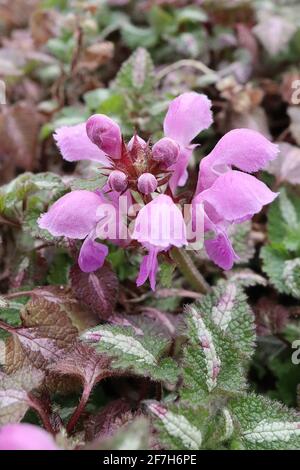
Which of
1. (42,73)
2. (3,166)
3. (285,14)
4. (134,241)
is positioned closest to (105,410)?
(134,241)

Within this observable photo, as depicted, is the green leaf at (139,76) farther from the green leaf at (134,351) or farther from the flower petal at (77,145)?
the green leaf at (134,351)

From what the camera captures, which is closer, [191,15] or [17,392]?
[17,392]

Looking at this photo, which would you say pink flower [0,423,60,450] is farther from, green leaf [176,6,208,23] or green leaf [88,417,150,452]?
green leaf [176,6,208,23]

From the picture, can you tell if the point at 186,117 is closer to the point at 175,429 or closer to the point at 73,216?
the point at 73,216

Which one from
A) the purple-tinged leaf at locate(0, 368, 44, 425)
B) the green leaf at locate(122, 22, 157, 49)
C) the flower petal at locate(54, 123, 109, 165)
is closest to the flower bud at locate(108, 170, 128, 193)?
the flower petal at locate(54, 123, 109, 165)

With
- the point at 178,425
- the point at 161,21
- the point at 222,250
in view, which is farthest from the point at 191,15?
the point at 178,425
